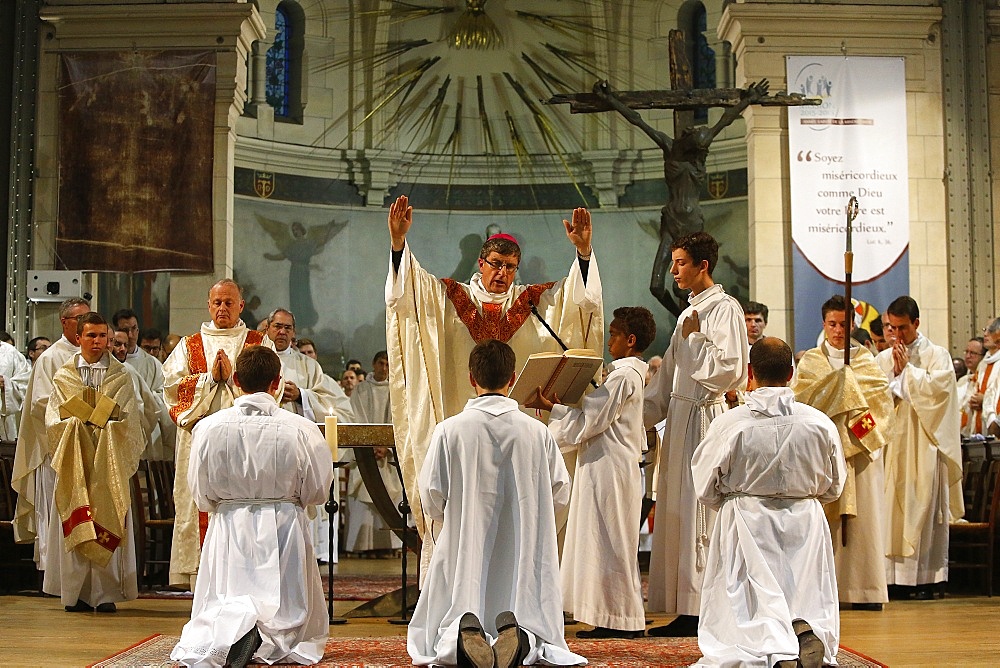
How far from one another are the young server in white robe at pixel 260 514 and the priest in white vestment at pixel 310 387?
281 cm

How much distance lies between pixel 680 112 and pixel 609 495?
19.4ft

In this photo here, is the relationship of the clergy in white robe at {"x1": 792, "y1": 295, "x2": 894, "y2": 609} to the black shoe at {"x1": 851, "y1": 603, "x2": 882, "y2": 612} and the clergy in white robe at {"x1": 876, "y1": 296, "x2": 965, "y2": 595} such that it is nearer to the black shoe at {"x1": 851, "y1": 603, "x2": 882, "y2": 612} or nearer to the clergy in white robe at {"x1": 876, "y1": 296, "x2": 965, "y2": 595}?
the black shoe at {"x1": 851, "y1": 603, "x2": 882, "y2": 612}

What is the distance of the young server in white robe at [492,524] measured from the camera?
468 centimetres

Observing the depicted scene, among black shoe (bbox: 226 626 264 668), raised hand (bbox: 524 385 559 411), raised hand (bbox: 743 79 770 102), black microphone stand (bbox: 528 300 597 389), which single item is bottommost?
black shoe (bbox: 226 626 264 668)

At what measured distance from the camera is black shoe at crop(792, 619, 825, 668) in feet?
14.2

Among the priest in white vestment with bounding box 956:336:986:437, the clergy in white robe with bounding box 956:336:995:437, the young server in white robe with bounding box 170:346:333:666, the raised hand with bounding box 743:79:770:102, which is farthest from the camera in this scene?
the raised hand with bounding box 743:79:770:102

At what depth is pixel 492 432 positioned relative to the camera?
4754mm

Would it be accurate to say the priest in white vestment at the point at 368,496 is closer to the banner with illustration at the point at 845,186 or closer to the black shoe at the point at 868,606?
the banner with illustration at the point at 845,186

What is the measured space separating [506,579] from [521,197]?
42.0ft

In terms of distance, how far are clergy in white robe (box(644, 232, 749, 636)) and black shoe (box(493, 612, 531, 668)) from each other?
1160 mm

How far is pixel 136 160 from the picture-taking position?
11688 mm

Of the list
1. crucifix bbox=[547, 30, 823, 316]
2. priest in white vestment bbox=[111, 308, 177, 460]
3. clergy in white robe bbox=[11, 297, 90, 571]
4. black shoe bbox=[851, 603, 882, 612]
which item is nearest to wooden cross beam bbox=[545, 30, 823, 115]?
crucifix bbox=[547, 30, 823, 316]

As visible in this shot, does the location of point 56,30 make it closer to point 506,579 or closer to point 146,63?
point 146,63

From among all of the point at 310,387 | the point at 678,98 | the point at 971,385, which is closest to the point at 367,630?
the point at 310,387
